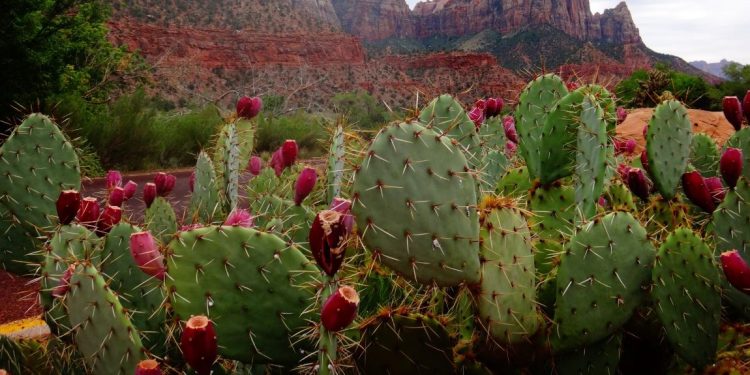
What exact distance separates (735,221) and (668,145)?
601 millimetres

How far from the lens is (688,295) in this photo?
2.04 metres

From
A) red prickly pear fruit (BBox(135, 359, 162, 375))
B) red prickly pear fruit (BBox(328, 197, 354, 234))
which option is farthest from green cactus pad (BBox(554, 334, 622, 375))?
red prickly pear fruit (BBox(135, 359, 162, 375))

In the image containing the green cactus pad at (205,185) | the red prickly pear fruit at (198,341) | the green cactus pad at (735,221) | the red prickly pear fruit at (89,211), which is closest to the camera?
the red prickly pear fruit at (198,341)

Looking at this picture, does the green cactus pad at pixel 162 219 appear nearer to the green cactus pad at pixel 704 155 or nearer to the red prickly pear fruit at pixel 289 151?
the red prickly pear fruit at pixel 289 151

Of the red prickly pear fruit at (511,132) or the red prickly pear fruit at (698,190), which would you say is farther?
the red prickly pear fruit at (511,132)

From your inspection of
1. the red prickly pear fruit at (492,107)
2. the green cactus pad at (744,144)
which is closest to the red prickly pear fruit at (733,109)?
the green cactus pad at (744,144)

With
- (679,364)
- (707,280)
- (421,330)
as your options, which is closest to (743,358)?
(679,364)

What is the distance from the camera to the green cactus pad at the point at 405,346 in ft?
5.97

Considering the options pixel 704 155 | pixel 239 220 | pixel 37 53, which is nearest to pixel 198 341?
pixel 239 220

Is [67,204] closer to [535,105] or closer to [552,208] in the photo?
[552,208]

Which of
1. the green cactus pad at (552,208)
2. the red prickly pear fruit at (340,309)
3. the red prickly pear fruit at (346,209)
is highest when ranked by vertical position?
the red prickly pear fruit at (346,209)

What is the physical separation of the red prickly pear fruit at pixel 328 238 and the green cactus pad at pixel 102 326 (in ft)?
2.31

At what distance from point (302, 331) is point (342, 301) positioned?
23.5 inches

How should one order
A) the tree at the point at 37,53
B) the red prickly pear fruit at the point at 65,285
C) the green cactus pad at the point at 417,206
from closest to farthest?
the green cactus pad at the point at 417,206
the red prickly pear fruit at the point at 65,285
the tree at the point at 37,53
